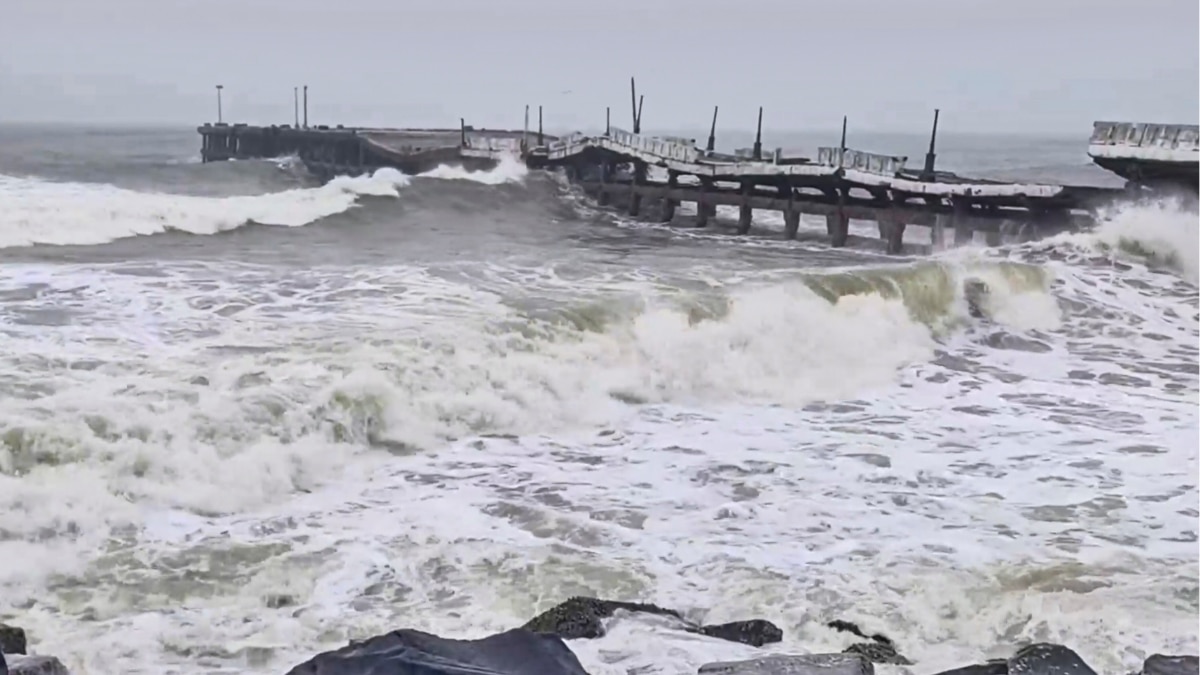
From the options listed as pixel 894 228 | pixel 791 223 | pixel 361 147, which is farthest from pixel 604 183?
pixel 361 147

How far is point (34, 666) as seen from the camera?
202 inches

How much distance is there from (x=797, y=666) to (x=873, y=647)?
1.43m

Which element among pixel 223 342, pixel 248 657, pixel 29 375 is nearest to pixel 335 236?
pixel 223 342

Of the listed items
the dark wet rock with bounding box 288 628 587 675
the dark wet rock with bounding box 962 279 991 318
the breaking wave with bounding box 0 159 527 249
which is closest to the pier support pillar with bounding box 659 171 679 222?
the breaking wave with bounding box 0 159 527 249

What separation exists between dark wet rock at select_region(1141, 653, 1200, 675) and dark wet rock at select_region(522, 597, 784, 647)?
1.91m

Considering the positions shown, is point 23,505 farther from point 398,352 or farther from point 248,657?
point 398,352

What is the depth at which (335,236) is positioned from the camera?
28.0 m

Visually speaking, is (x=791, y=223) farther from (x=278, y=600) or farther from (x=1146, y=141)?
(x=278, y=600)

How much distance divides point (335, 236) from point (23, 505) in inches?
782

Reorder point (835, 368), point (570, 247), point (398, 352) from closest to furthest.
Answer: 1. point (398, 352)
2. point (835, 368)
3. point (570, 247)

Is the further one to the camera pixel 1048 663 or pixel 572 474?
pixel 572 474

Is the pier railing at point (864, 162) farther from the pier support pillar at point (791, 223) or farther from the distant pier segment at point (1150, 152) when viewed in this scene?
the distant pier segment at point (1150, 152)

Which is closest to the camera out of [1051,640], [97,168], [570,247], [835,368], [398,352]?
[1051,640]

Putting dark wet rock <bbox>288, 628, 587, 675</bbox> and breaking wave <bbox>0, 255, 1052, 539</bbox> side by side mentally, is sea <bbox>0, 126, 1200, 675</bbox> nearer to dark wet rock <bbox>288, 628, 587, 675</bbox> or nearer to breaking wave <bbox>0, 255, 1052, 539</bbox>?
breaking wave <bbox>0, 255, 1052, 539</bbox>
